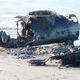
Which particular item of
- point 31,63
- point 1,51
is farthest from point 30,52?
point 31,63

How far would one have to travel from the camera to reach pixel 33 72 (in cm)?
1817

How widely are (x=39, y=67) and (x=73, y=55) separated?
6.28 feet

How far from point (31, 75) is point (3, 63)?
4.47 meters

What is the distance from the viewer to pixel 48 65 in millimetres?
20625

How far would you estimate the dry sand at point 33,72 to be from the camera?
16.6 m

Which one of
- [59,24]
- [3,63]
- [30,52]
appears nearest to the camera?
[3,63]

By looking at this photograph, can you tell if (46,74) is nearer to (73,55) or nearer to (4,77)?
(4,77)

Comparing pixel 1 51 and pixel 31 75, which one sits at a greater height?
pixel 31 75

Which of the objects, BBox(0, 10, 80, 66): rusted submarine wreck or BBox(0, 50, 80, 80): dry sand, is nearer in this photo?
BBox(0, 50, 80, 80): dry sand

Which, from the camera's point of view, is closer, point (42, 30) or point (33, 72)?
point (33, 72)

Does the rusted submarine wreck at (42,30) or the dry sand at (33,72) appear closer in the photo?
the dry sand at (33,72)

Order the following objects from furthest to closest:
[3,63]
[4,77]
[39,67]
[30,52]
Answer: [30,52], [3,63], [39,67], [4,77]

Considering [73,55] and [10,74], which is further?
[73,55]

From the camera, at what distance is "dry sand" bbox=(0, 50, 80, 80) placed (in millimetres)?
16625
